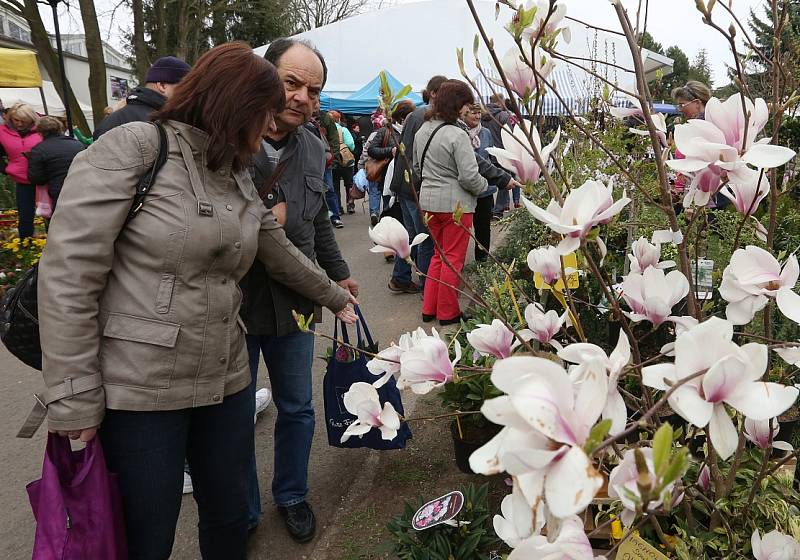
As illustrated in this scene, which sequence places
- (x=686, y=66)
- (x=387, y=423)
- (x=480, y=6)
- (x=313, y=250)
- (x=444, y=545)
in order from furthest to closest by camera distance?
(x=686, y=66) → (x=480, y=6) → (x=313, y=250) → (x=444, y=545) → (x=387, y=423)

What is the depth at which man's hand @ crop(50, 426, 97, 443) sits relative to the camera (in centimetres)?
141

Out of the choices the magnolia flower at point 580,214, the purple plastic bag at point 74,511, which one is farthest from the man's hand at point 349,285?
the magnolia flower at point 580,214

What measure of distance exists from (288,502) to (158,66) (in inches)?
80.1

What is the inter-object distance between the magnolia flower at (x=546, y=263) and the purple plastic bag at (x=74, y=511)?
1132mm

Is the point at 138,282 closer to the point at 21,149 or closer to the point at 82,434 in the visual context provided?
the point at 82,434

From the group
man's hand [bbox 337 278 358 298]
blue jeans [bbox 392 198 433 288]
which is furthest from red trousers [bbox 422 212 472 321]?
man's hand [bbox 337 278 358 298]

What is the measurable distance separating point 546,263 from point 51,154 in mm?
5449

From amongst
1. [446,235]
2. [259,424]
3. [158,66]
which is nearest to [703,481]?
[259,424]

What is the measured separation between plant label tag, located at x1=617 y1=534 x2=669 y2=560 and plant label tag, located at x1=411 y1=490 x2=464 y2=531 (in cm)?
69

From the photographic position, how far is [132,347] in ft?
4.80

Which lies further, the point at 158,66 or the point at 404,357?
the point at 158,66

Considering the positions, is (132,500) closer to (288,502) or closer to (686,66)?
(288,502)

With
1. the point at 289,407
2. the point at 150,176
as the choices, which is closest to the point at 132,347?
the point at 150,176

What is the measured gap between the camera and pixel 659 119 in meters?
1.35
